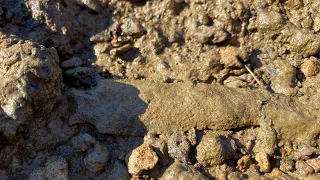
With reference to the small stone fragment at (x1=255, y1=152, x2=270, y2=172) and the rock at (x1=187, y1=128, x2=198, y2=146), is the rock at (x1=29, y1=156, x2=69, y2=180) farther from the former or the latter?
the small stone fragment at (x1=255, y1=152, x2=270, y2=172)

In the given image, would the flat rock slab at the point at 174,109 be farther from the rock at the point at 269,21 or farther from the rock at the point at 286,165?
the rock at the point at 269,21

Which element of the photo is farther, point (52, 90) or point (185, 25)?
point (185, 25)

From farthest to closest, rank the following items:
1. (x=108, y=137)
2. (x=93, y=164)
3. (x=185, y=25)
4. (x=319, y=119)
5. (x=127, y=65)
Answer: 1. (x=185, y=25)
2. (x=127, y=65)
3. (x=319, y=119)
4. (x=108, y=137)
5. (x=93, y=164)

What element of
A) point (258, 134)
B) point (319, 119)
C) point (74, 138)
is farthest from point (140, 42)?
point (319, 119)

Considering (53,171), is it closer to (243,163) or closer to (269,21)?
(243,163)

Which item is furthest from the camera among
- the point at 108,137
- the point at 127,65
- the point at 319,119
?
the point at 127,65

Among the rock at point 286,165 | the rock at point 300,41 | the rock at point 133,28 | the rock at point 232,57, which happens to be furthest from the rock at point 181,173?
the rock at point 300,41

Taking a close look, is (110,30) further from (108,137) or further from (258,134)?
(258,134)
